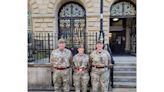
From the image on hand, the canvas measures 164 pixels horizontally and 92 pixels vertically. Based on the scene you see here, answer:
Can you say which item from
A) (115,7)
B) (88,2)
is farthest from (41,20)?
(115,7)

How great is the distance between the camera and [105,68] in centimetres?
761

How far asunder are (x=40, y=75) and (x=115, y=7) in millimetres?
11295

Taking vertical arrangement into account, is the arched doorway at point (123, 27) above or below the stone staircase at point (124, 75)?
above

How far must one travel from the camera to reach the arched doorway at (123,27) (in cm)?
1875

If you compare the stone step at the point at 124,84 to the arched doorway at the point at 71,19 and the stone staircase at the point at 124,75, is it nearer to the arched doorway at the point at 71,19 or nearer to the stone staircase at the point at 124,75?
the stone staircase at the point at 124,75

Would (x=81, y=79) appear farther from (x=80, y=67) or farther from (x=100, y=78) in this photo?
(x=100, y=78)

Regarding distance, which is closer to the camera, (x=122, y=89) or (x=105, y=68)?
(x=105, y=68)

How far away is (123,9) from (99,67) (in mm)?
11946

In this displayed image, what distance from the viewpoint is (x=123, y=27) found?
2192cm

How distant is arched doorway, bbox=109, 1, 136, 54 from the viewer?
18750 millimetres

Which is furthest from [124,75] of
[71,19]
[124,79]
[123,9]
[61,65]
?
[71,19]

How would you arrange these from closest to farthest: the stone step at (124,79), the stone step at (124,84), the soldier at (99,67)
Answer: the soldier at (99,67)
the stone step at (124,84)
the stone step at (124,79)

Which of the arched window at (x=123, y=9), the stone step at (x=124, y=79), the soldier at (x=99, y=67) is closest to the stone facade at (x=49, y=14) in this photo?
the arched window at (x=123, y=9)
